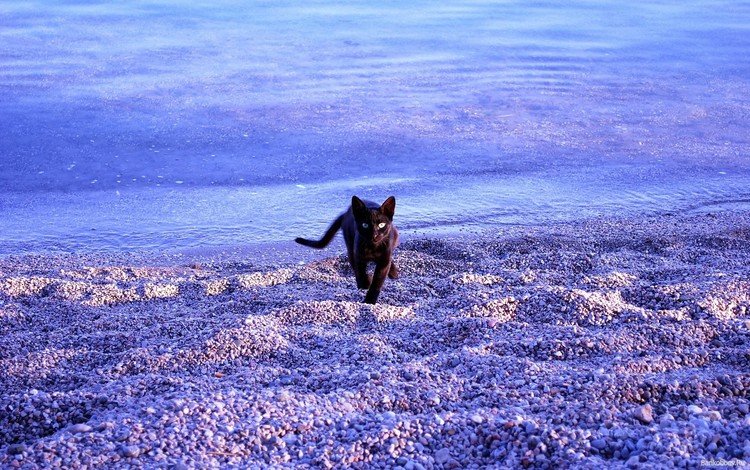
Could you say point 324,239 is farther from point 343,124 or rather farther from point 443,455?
point 343,124

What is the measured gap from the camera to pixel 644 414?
10.9ft

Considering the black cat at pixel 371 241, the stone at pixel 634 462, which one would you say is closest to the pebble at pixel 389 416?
the stone at pixel 634 462

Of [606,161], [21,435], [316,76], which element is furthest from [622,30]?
[21,435]

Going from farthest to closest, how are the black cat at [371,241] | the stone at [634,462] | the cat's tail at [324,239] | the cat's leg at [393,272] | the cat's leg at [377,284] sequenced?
the cat's tail at [324,239], the cat's leg at [393,272], the black cat at [371,241], the cat's leg at [377,284], the stone at [634,462]

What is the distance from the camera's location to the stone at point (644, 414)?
10.8 ft

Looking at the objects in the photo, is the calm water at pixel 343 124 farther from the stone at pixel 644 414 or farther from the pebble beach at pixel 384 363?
the stone at pixel 644 414

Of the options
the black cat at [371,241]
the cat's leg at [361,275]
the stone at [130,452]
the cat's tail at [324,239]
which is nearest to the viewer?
the stone at [130,452]

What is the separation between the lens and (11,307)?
496 centimetres

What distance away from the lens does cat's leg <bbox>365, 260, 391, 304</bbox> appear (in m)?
5.42

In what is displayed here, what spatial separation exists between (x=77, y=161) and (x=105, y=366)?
18.4ft

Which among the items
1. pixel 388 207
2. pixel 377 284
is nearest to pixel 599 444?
pixel 377 284

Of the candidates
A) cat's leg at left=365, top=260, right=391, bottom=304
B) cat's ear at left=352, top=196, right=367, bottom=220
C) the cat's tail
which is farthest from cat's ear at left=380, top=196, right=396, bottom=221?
the cat's tail

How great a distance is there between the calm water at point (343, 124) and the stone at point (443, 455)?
417cm

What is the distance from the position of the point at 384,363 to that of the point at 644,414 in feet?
4.10
